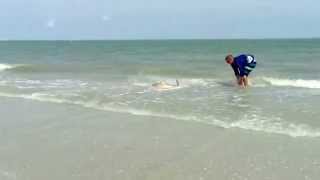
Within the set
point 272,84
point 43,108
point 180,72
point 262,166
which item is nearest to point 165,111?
point 43,108

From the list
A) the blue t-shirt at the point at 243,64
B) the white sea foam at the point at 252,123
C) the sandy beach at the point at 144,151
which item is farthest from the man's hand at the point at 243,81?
the sandy beach at the point at 144,151

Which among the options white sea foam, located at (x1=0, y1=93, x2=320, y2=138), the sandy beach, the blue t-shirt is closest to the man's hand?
the blue t-shirt

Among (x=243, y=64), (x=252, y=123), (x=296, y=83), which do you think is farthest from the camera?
(x=296, y=83)

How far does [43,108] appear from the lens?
11.2 meters

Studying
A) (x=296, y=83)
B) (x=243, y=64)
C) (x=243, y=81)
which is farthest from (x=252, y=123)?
(x=296, y=83)

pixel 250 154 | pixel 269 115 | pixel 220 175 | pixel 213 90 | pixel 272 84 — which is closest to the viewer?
pixel 220 175

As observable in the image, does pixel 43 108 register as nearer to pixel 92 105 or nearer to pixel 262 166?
pixel 92 105

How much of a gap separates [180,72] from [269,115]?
45.4 ft

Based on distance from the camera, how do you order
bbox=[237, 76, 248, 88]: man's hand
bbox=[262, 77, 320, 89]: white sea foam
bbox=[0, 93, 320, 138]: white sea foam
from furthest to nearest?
bbox=[262, 77, 320, 89]: white sea foam, bbox=[237, 76, 248, 88]: man's hand, bbox=[0, 93, 320, 138]: white sea foam

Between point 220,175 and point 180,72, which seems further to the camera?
point 180,72

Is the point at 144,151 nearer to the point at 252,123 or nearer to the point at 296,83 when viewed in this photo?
the point at 252,123

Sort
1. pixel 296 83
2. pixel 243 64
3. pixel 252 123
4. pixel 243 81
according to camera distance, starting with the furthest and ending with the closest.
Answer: pixel 296 83, pixel 243 81, pixel 243 64, pixel 252 123

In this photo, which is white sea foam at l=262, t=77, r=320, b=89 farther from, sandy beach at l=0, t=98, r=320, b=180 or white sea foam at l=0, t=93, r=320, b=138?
A: sandy beach at l=0, t=98, r=320, b=180

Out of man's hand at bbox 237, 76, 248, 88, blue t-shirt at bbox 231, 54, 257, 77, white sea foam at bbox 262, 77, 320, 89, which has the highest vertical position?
blue t-shirt at bbox 231, 54, 257, 77
